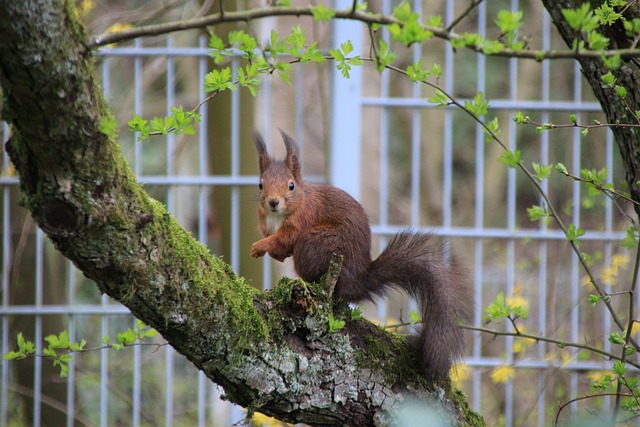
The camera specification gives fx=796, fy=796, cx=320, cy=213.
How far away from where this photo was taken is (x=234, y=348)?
1953 millimetres

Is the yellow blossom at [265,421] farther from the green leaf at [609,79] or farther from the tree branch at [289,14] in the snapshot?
the tree branch at [289,14]

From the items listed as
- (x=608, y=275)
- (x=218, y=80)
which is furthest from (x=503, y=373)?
(x=218, y=80)

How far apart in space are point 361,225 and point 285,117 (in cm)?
557

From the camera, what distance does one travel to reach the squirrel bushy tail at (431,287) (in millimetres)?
2264

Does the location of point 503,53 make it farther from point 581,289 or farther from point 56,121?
point 581,289

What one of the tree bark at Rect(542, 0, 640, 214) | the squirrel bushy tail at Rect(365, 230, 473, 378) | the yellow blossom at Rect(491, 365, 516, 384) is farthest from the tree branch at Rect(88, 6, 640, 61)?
the yellow blossom at Rect(491, 365, 516, 384)

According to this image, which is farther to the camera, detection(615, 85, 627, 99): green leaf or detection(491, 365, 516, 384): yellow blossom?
detection(491, 365, 516, 384): yellow blossom

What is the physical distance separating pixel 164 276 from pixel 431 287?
925 mm

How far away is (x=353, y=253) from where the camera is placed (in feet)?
8.27

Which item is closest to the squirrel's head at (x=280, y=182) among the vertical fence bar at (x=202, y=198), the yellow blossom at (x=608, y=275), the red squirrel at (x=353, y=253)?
the red squirrel at (x=353, y=253)

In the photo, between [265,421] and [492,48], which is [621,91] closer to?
[492,48]

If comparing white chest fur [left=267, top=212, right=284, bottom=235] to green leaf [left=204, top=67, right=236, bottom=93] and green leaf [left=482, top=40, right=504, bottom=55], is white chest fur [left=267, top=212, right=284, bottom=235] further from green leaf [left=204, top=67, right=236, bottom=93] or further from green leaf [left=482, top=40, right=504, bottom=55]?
green leaf [left=482, top=40, right=504, bottom=55]

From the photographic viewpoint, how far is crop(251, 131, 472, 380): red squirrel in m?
2.31

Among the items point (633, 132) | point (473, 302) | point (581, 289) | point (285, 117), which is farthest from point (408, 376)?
point (285, 117)
